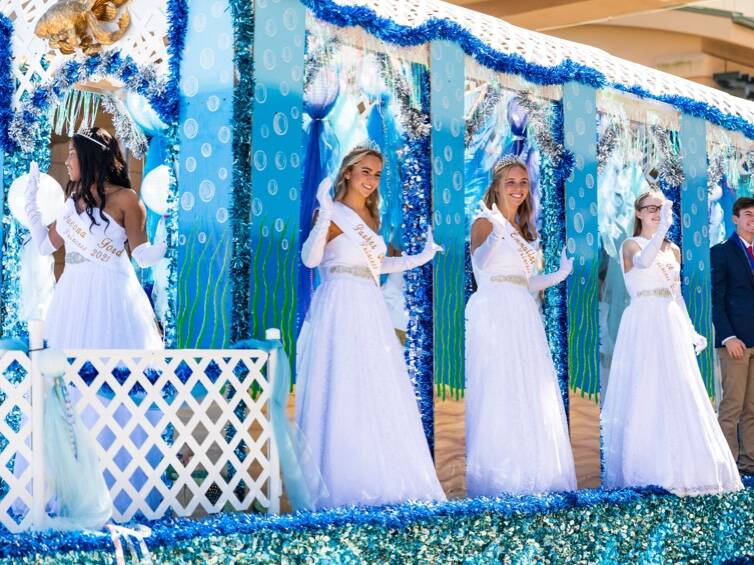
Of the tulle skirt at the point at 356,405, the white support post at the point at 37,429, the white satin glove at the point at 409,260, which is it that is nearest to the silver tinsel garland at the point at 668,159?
the white satin glove at the point at 409,260

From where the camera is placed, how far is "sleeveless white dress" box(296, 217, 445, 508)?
21.7ft

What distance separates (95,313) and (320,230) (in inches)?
52.1

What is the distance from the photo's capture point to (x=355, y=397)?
6.65 meters

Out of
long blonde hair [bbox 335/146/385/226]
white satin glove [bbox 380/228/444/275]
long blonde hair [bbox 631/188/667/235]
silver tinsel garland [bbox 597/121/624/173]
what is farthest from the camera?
silver tinsel garland [bbox 597/121/624/173]

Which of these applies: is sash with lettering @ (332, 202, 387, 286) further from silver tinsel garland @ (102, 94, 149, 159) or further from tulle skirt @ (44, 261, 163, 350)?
silver tinsel garland @ (102, 94, 149, 159)

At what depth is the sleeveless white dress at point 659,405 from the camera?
8203 mm

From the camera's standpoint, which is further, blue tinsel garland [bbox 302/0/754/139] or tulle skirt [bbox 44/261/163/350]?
tulle skirt [bbox 44/261/163/350]

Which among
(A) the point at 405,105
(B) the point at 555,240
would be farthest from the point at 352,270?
(B) the point at 555,240

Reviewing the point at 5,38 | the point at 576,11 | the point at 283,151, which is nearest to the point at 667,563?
the point at 283,151

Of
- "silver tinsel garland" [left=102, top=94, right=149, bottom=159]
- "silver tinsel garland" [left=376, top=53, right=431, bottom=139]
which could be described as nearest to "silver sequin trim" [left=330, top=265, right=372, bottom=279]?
"silver tinsel garland" [left=376, top=53, right=431, bottom=139]

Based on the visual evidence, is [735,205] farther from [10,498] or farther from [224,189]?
[10,498]

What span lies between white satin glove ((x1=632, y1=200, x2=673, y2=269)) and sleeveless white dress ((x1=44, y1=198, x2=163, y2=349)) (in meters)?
3.13

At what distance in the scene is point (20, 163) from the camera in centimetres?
812

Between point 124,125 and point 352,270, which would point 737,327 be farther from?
point 124,125
